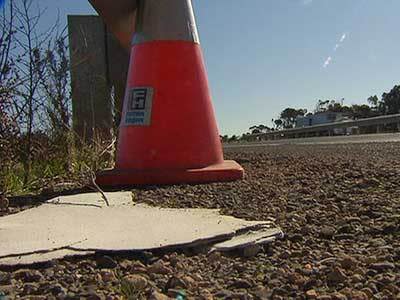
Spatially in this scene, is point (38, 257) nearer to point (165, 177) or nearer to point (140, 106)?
point (165, 177)

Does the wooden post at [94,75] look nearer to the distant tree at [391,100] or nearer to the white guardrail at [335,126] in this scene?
the white guardrail at [335,126]

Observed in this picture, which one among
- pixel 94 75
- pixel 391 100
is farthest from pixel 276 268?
pixel 391 100

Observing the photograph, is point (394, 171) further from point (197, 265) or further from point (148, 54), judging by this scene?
point (197, 265)

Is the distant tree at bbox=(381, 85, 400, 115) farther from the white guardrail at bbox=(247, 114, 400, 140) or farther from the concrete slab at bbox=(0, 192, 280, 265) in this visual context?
the concrete slab at bbox=(0, 192, 280, 265)

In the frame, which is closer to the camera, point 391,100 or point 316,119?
point 316,119

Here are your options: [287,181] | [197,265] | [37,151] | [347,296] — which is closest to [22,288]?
[197,265]

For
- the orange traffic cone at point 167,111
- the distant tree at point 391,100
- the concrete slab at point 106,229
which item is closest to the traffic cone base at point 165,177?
the orange traffic cone at point 167,111
